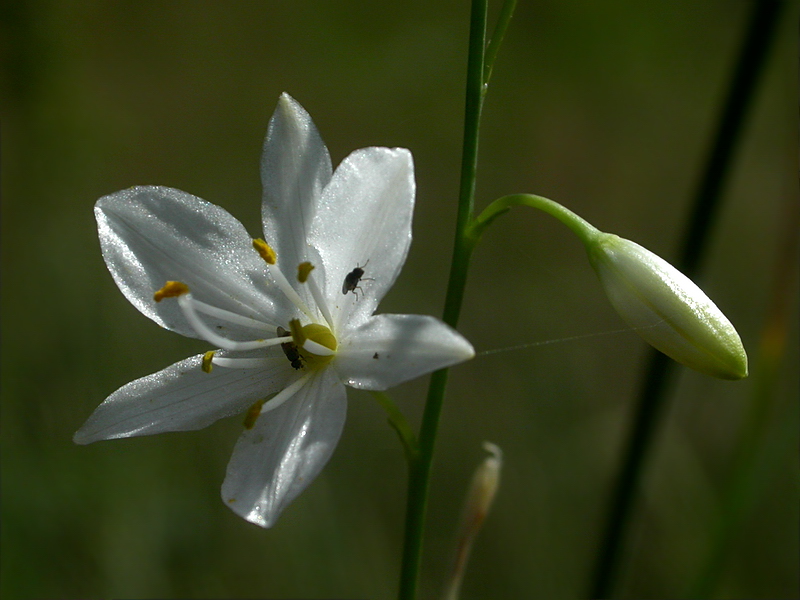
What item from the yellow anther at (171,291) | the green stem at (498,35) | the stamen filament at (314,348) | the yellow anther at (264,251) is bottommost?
the stamen filament at (314,348)

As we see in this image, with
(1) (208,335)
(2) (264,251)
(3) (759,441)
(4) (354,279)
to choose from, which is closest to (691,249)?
(3) (759,441)

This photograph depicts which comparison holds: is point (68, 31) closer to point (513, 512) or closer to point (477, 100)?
point (513, 512)

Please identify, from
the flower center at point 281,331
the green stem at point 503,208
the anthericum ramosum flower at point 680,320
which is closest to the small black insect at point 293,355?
the flower center at point 281,331

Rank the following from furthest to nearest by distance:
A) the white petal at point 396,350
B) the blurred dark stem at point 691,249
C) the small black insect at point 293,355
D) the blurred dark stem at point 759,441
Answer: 1. the blurred dark stem at point 759,441
2. the blurred dark stem at point 691,249
3. the small black insect at point 293,355
4. the white petal at point 396,350

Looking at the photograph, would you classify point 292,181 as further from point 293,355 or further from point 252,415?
point 252,415

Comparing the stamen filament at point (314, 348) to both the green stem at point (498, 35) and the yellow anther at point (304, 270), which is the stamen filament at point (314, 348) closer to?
the yellow anther at point (304, 270)

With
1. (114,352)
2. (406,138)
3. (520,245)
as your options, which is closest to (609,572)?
(114,352)
